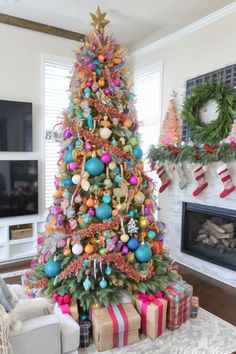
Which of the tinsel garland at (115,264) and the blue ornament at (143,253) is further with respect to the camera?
the blue ornament at (143,253)

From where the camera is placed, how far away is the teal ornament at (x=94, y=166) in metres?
2.21

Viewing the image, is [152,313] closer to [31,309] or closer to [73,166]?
[31,309]

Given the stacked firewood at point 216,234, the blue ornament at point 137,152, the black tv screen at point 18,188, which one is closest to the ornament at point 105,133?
the blue ornament at point 137,152

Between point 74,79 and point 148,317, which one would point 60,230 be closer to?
point 148,317

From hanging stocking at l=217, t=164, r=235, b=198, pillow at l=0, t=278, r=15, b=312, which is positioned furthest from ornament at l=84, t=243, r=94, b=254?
hanging stocking at l=217, t=164, r=235, b=198

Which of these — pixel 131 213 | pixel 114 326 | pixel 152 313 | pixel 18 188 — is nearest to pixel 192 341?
pixel 152 313

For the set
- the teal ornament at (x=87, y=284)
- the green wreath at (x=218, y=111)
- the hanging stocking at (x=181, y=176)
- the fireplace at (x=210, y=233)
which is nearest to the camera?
the teal ornament at (x=87, y=284)

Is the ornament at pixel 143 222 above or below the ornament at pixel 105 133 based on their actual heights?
below

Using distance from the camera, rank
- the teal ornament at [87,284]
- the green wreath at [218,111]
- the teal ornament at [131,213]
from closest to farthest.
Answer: the teal ornament at [87,284]
the teal ornament at [131,213]
the green wreath at [218,111]

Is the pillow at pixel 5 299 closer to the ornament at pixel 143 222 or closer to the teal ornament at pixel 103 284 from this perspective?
the teal ornament at pixel 103 284

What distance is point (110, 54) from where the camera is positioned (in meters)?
2.32

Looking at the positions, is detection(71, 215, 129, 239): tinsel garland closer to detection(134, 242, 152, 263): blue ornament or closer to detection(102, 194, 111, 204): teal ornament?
detection(102, 194, 111, 204): teal ornament

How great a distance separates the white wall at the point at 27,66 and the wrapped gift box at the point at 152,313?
7.49 ft

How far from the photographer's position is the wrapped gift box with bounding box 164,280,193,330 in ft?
7.33
